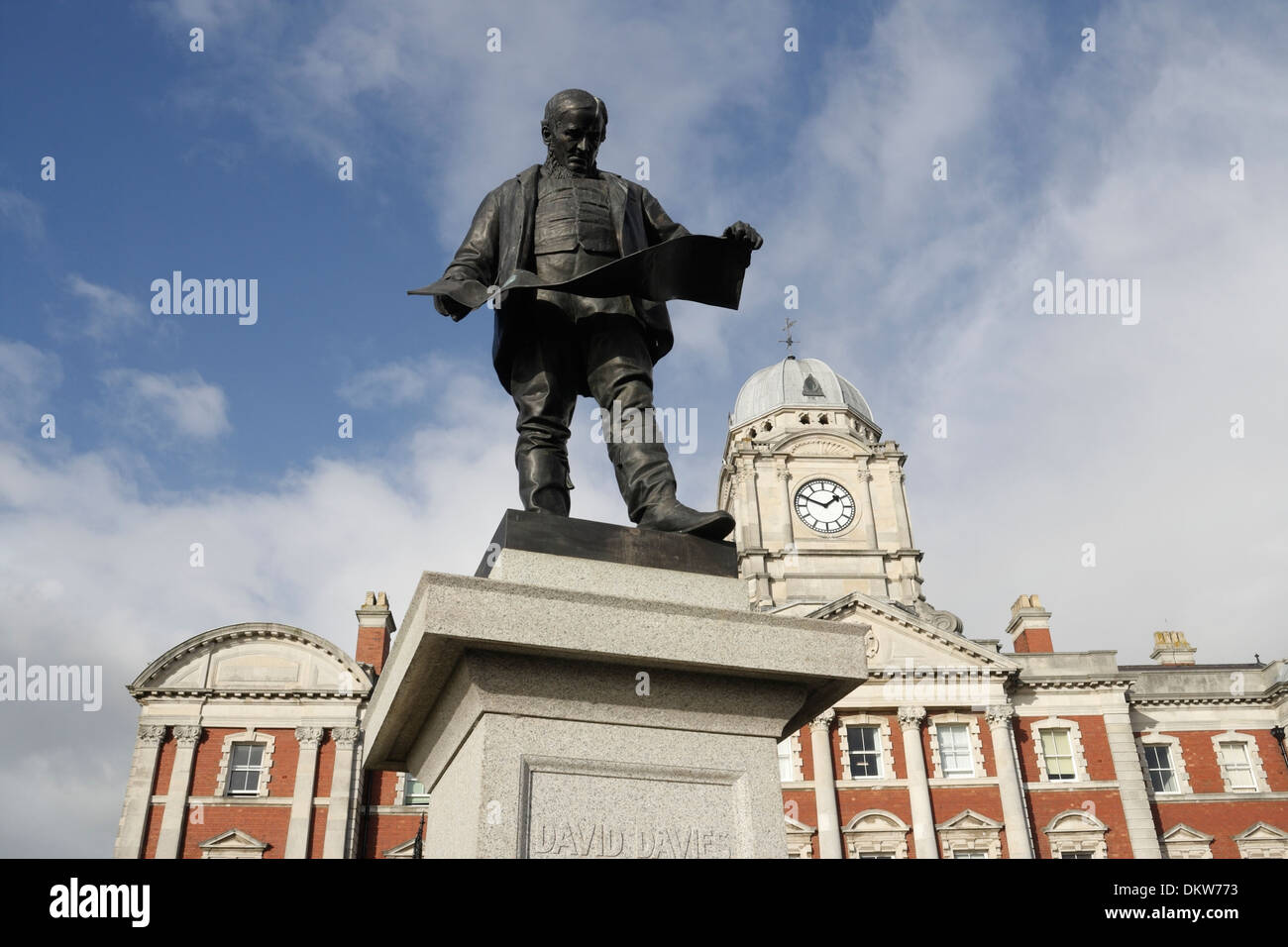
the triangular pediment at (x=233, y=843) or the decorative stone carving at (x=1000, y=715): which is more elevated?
the decorative stone carving at (x=1000, y=715)

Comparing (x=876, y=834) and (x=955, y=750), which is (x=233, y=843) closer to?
(x=876, y=834)

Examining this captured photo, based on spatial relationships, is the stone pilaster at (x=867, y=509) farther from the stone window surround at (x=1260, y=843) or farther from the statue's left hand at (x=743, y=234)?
the statue's left hand at (x=743, y=234)

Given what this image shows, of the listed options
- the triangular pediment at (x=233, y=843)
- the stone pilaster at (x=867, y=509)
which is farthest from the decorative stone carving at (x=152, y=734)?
the stone pilaster at (x=867, y=509)

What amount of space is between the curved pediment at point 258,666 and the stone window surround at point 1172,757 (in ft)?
79.9

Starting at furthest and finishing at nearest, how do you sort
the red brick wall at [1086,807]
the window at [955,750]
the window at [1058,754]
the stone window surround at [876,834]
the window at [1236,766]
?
the window at [1236,766], the window at [1058,754], the window at [955,750], the red brick wall at [1086,807], the stone window surround at [876,834]

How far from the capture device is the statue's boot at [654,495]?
174 inches

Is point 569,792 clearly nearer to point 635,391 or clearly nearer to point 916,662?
point 635,391

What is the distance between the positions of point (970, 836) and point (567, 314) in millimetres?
29073

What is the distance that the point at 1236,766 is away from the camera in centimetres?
3300

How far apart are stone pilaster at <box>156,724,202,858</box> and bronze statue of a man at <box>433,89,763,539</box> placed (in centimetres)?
2670

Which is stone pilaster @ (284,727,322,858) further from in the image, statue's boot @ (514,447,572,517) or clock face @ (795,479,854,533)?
statue's boot @ (514,447,572,517)

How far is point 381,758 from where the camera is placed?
475 cm

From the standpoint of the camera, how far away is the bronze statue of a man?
4641 mm
